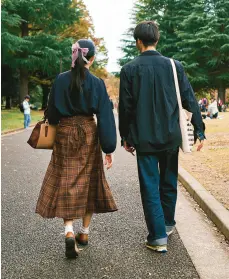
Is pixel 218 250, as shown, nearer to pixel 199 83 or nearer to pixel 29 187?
pixel 29 187

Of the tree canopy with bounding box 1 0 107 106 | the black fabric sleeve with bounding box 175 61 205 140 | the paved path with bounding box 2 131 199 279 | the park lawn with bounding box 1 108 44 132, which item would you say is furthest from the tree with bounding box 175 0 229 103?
the black fabric sleeve with bounding box 175 61 205 140

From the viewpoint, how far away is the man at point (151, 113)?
11.4 feet

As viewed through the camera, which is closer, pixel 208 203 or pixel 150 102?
pixel 150 102

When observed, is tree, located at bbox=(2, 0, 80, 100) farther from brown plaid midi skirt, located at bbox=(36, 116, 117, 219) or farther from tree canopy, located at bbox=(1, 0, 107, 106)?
brown plaid midi skirt, located at bbox=(36, 116, 117, 219)

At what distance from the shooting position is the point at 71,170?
3.45 meters

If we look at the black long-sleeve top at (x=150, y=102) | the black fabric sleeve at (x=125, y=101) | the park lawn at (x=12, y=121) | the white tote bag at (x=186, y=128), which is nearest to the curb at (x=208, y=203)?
the white tote bag at (x=186, y=128)

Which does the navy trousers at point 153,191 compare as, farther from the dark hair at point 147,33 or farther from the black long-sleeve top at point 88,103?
the dark hair at point 147,33

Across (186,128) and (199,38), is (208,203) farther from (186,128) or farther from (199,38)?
(199,38)

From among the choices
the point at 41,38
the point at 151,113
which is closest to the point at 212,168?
the point at 151,113

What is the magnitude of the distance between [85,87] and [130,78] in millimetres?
423

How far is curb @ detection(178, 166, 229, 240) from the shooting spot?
13.6ft

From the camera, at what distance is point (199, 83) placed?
4162 centimetres

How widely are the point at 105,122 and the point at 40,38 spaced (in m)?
32.5

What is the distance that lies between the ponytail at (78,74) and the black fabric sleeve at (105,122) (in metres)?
0.18
